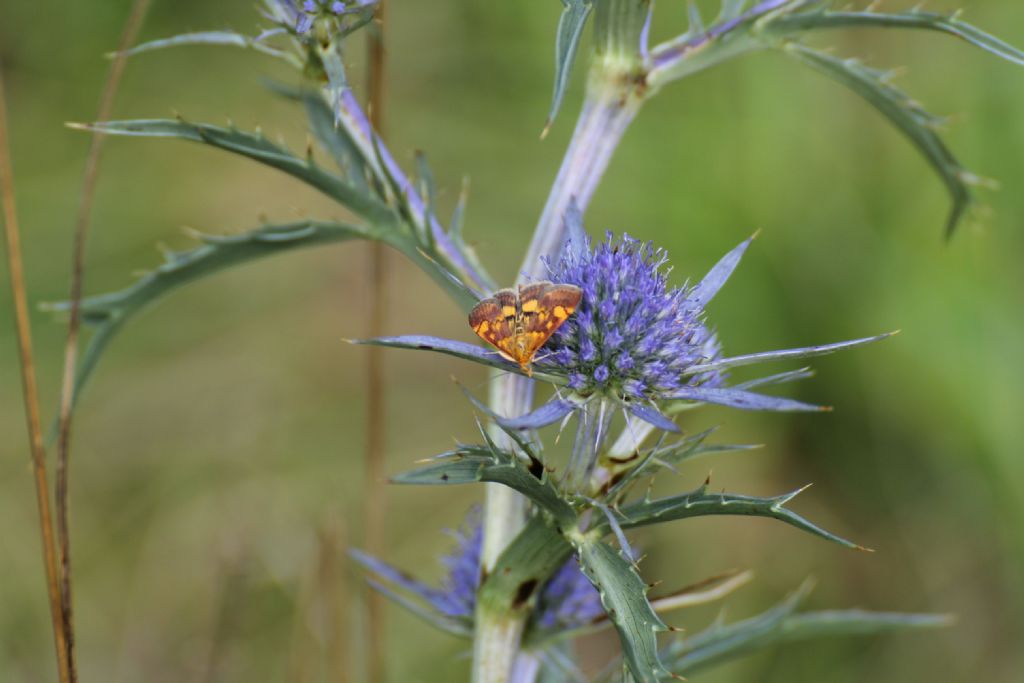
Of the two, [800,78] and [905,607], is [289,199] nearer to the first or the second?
[800,78]

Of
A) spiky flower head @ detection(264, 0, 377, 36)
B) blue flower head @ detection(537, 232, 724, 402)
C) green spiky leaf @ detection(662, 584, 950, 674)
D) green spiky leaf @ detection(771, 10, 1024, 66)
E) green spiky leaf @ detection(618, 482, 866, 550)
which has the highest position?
green spiky leaf @ detection(771, 10, 1024, 66)

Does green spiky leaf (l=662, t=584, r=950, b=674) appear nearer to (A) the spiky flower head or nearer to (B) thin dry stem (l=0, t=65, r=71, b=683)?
(B) thin dry stem (l=0, t=65, r=71, b=683)

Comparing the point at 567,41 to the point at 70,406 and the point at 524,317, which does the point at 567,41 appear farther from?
the point at 70,406

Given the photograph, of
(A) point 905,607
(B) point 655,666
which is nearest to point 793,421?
(A) point 905,607

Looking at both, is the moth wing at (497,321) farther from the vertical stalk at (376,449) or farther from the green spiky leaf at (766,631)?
the vertical stalk at (376,449)

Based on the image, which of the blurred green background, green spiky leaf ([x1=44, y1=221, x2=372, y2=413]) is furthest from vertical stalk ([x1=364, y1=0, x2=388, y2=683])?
the blurred green background

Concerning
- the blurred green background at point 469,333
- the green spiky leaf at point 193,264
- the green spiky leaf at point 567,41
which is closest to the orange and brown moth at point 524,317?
the green spiky leaf at point 567,41
